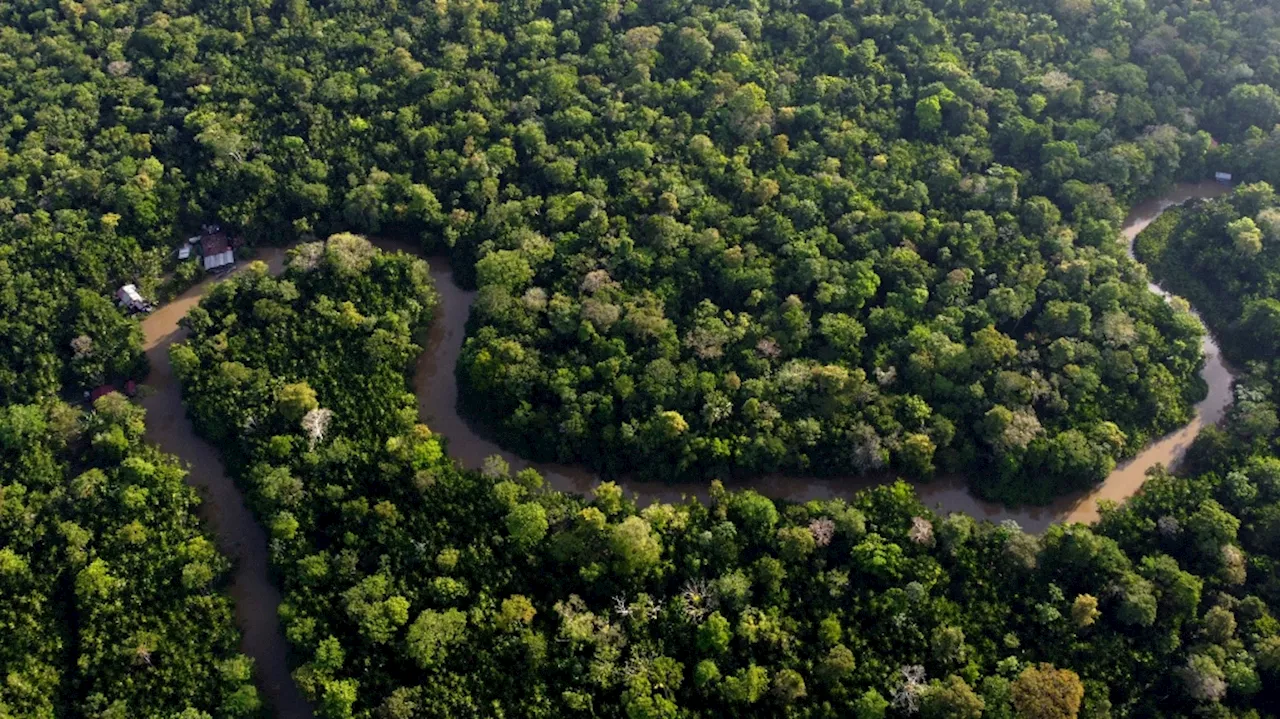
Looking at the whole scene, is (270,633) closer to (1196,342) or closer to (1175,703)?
(1175,703)

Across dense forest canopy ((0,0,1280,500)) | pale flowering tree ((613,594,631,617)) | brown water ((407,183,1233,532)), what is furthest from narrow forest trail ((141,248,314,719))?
pale flowering tree ((613,594,631,617))

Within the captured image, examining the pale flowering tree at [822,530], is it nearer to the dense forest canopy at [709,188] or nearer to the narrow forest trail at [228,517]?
the dense forest canopy at [709,188]

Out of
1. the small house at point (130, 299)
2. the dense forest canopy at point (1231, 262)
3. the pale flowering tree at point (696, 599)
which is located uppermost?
the dense forest canopy at point (1231, 262)

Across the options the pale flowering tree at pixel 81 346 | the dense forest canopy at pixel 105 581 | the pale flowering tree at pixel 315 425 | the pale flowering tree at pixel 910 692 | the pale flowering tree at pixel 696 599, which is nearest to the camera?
the pale flowering tree at pixel 910 692

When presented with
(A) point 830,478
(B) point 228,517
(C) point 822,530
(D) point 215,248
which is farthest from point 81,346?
(A) point 830,478

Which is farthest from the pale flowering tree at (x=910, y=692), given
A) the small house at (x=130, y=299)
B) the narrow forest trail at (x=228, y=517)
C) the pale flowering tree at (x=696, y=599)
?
the small house at (x=130, y=299)

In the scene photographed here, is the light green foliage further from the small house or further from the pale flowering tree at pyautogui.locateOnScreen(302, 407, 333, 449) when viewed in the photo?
the small house
